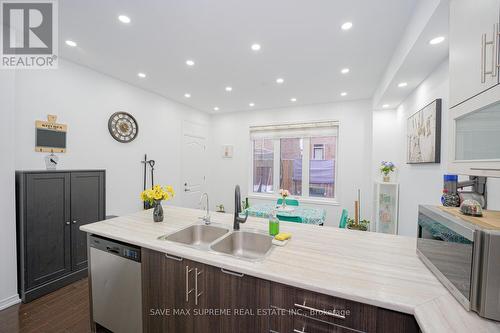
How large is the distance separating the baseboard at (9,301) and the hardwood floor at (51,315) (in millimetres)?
39

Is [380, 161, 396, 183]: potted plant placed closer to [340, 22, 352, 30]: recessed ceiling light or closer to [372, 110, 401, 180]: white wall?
[372, 110, 401, 180]: white wall

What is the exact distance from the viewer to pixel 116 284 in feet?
4.82

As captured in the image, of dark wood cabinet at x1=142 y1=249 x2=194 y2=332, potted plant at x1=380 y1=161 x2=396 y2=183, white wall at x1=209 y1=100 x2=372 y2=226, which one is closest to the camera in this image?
dark wood cabinet at x1=142 y1=249 x2=194 y2=332

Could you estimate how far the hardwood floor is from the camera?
1655mm

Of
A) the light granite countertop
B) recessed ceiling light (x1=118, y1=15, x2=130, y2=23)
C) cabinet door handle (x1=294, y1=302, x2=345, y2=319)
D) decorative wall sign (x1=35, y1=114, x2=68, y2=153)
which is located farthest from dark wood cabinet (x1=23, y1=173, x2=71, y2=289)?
cabinet door handle (x1=294, y1=302, x2=345, y2=319)

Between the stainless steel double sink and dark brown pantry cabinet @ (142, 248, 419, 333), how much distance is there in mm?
229

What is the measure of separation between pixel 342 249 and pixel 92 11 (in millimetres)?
2767

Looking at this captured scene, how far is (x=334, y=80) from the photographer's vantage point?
9.62 ft

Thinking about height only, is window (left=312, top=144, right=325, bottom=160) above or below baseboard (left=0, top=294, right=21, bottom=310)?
above

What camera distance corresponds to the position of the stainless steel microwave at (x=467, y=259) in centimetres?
65

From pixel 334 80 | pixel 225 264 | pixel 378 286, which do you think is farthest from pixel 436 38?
pixel 225 264

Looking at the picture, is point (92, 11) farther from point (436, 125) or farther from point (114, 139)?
point (436, 125)

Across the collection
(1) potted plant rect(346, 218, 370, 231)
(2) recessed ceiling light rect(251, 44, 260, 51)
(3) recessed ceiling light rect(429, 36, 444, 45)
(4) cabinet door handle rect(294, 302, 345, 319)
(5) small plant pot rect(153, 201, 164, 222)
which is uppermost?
(2) recessed ceiling light rect(251, 44, 260, 51)

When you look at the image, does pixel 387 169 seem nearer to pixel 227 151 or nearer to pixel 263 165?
pixel 263 165
